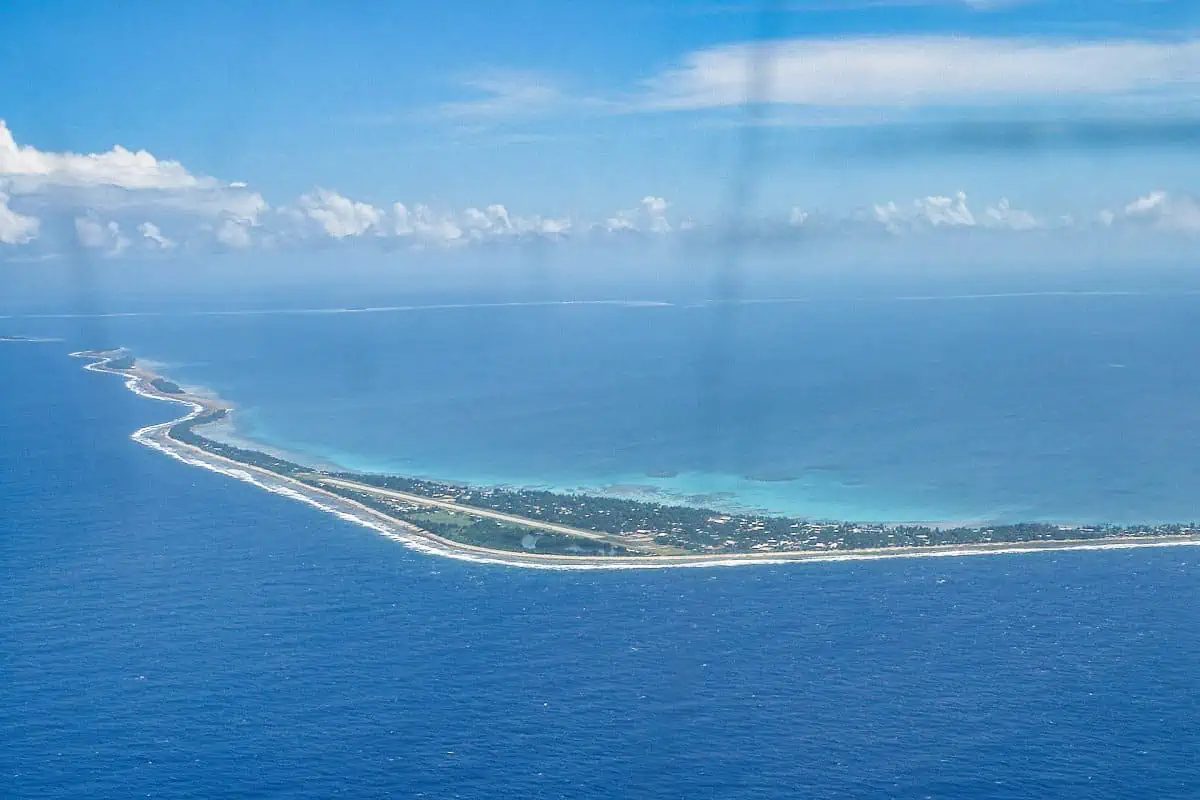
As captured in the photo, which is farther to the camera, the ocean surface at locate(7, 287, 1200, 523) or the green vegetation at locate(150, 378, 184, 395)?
the green vegetation at locate(150, 378, 184, 395)

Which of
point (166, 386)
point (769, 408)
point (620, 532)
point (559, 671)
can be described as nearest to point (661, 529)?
point (620, 532)

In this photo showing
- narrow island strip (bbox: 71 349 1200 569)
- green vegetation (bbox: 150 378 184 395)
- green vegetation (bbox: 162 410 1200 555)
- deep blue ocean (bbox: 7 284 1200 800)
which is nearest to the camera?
deep blue ocean (bbox: 7 284 1200 800)

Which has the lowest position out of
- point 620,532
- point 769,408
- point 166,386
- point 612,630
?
point 612,630

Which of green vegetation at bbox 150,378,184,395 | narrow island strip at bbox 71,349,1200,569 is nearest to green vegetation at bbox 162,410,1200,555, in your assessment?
narrow island strip at bbox 71,349,1200,569

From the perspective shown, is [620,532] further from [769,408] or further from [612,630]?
[769,408]

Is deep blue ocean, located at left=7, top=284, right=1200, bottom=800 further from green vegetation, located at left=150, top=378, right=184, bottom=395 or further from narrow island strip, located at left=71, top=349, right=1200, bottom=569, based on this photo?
green vegetation, located at left=150, top=378, right=184, bottom=395

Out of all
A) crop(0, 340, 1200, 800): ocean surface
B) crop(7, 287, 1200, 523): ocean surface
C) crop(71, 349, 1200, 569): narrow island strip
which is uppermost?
crop(7, 287, 1200, 523): ocean surface

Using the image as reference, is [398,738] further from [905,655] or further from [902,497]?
[902,497]

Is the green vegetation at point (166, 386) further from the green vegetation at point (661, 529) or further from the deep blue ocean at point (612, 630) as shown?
the green vegetation at point (661, 529)
